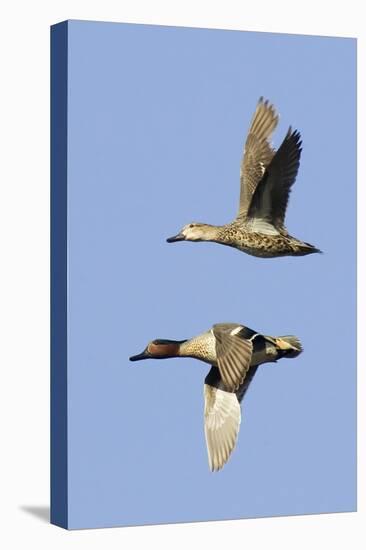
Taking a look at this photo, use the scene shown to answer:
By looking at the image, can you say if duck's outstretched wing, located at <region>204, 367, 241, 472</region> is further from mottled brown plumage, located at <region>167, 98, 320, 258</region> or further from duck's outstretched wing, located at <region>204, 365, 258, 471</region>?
mottled brown plumage, located at <region>167, 98, 320, 258</region>

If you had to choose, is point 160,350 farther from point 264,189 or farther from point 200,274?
point 264,189

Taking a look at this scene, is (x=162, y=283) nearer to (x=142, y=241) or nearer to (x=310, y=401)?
(x=142, y=241)

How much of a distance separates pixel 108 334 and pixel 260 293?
3.04ft

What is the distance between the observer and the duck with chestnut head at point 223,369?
10734mm

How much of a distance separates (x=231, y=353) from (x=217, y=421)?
364mm

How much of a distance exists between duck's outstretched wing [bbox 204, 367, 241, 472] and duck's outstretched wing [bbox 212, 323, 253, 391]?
6 cm

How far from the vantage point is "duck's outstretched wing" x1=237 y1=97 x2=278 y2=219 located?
35.8ft

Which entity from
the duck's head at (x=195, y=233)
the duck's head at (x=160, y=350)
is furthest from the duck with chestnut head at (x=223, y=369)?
the duck's head at (x=195, y=233)

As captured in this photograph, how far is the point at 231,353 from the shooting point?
10.8m

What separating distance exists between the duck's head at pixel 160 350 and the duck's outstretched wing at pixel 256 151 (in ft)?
2.55

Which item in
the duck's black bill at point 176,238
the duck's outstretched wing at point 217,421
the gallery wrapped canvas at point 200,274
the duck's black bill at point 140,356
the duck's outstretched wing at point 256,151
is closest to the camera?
the gallery wrapped canvas at point 200,274

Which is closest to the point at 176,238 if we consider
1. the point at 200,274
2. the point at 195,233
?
the point at 195,233

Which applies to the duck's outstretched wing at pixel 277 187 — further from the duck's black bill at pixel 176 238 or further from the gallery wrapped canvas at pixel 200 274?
the duck's black bill at pixel 176 238

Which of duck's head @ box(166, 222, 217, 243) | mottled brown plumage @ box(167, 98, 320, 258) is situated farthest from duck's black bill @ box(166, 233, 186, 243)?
mottled brown plumage @ box(167, 98, 320, 258)
